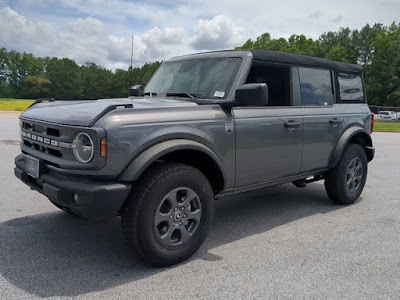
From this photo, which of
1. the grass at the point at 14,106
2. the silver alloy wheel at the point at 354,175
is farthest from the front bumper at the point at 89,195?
the grass at the point at 14,106

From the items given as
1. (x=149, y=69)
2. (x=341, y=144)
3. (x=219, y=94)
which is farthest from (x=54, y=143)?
(x=149, y=69)

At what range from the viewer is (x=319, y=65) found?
5230mm

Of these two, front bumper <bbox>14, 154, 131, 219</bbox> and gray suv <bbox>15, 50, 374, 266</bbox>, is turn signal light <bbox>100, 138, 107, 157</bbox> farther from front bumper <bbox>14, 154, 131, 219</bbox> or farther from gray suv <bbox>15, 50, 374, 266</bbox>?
front bumper <bbox>14, 154, 131, 219</bbox>

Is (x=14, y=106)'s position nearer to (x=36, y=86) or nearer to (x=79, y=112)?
(x=79, y=112)

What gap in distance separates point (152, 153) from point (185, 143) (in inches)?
13.8

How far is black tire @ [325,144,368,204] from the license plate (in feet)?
12.4

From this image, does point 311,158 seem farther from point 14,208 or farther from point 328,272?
point 14,208

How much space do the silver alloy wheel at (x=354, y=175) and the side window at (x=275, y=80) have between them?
164 centimetres

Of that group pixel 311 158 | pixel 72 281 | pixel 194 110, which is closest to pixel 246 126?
pixel 194 110

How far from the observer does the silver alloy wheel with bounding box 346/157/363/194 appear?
5588 millimetres

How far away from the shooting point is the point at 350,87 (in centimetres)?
579

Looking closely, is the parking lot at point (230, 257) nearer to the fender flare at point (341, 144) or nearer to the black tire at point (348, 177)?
the black tire at point (348, 177)

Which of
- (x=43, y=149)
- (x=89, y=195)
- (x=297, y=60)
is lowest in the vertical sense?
(x=89, y=195)

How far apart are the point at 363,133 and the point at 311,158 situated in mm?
1364
